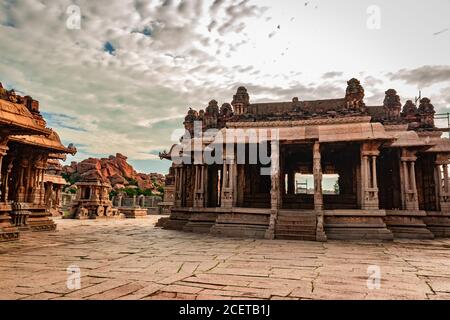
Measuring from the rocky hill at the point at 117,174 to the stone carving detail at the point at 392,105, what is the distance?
45.9 m

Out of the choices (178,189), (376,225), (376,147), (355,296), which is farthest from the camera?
(178,189)

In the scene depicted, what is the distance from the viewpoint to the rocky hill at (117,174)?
2425 inches

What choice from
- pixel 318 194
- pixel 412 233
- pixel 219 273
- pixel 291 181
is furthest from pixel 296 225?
pixel 291 181

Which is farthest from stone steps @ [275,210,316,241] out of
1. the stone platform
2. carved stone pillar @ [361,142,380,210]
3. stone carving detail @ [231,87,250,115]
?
the stone platform

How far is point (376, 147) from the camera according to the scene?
13.0 m

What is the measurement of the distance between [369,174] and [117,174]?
5976cm

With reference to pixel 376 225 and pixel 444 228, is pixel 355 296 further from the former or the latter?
pixel 444 228

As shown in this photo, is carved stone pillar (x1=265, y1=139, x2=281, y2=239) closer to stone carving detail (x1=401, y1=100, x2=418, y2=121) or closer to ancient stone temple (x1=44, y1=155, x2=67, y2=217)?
stone carving detail (x1=401, y1=100, x2=418, y2=121)

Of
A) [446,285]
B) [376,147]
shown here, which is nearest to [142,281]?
[446,285]

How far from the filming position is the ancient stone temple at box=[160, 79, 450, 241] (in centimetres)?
1267

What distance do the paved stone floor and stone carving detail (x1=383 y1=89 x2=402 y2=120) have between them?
11.1 meters
